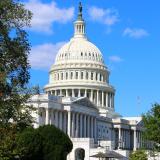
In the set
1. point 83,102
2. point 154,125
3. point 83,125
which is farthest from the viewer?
point 83,125

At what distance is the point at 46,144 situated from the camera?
283ft

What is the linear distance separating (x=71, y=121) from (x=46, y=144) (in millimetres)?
81064

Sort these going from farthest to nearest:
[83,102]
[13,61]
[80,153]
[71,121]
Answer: [83,102] → [71,121] → [80,153] → [13,61]

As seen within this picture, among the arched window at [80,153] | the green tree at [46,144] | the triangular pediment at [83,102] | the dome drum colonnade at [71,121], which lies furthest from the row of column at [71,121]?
the green tree at [46,144]

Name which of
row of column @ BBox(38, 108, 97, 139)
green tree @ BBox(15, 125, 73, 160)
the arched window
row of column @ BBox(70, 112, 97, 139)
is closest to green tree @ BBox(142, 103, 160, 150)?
green tree @ BBox(15, 125, 73, 160)

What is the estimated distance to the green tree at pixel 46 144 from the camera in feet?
268

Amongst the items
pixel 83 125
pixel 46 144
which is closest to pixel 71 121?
pixel 83 125

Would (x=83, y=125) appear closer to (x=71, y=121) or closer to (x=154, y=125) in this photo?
(x=71, y=121)

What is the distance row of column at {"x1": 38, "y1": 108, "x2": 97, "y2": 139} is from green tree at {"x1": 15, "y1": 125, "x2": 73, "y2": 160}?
6365cm

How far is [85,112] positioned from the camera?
17588 centimetres

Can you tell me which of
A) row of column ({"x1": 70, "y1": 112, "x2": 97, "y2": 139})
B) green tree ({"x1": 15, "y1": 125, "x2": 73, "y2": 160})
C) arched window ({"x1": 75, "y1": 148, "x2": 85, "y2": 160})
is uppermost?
row of column ({"x1": 70, "y1": 112, "x2": 97, "y2": 139})

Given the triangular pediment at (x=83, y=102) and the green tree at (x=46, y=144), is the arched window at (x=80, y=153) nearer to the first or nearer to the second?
the triangular pediment at (x=83, y=102)

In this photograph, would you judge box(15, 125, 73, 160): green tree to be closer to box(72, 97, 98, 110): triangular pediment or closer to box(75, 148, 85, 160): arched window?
box(75, 148, 85, 160): arched window

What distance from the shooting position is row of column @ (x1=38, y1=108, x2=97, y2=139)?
157m
